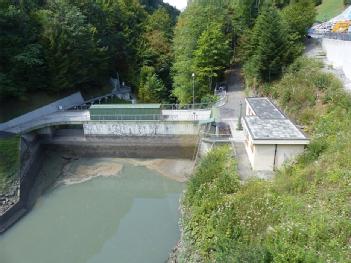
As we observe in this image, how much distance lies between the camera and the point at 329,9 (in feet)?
163

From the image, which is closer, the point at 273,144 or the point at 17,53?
the point at 273,144

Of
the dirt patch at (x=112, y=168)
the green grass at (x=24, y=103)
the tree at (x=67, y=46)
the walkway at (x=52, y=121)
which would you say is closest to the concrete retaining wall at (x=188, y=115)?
the dirt patch at (x=112, y=168)

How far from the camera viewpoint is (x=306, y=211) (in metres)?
11.6

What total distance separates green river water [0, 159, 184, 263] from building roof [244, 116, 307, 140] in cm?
690

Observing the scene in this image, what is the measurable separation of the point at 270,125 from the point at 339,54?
35.0 ft

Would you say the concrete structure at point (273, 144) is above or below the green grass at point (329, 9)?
below

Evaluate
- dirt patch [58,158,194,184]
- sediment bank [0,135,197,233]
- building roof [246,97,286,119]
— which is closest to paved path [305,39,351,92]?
building roof [246,97,286,119]

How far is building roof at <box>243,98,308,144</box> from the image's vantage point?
16953mm

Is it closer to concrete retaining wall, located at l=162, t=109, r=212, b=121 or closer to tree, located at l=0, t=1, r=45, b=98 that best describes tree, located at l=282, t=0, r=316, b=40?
concrete retaining wall, located at l=162, t=109, r=212, b=121

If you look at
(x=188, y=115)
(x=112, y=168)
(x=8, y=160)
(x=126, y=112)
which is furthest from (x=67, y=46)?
(x=188, y=115)

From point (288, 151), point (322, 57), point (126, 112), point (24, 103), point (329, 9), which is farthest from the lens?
point (329, 9)

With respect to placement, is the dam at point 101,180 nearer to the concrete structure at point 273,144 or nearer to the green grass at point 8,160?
the green grass at point 8,160

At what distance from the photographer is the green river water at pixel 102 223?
16.3 metres

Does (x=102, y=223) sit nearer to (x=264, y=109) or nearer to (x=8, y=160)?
(x=8, y=160)
